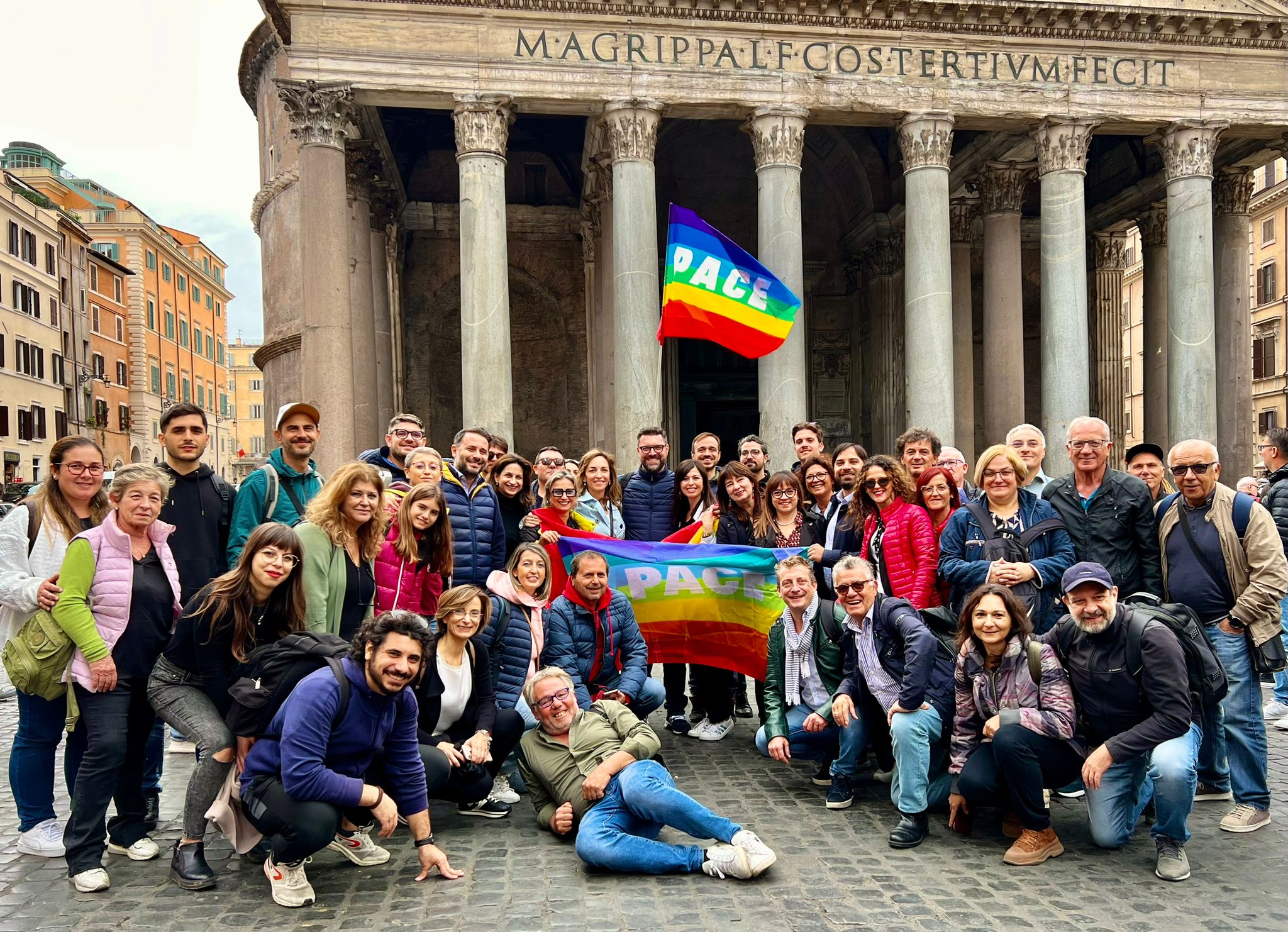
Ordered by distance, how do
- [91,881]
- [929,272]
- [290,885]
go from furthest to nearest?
[929,272], [91,881], [290,885]

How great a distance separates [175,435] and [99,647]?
157cm

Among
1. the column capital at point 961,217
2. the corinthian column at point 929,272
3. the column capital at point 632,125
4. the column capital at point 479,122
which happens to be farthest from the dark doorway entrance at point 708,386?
the column capital at point 479,122

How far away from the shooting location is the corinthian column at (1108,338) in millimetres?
27734

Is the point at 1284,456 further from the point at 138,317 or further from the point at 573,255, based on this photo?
the point at 138,317

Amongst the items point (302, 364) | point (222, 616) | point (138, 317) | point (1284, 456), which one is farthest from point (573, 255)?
point (138, 317)

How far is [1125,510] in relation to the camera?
6930 mm

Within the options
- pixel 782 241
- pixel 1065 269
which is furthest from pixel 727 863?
pixel 1065 269

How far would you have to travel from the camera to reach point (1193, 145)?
19938 mm

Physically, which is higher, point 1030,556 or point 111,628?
point 1030,556

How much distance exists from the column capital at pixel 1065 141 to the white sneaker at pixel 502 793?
17.2 metres

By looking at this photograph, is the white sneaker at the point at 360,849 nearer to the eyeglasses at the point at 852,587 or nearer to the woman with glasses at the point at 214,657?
the woman with glasses at the point at 214,657

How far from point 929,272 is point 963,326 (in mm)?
5036

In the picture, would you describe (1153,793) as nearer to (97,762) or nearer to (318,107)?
(97,762)

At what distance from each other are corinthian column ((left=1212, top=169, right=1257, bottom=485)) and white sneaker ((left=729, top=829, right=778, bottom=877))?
20.2 meters
